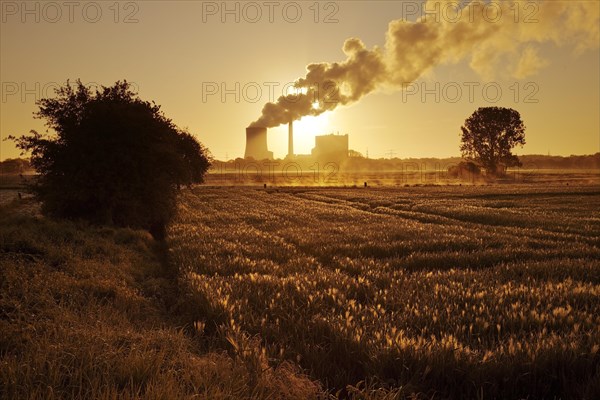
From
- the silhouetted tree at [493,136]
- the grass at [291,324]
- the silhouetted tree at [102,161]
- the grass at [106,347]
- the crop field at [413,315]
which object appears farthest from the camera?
the silhouetted tree at [493,136]

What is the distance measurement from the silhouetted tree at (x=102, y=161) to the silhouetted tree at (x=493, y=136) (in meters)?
86.3

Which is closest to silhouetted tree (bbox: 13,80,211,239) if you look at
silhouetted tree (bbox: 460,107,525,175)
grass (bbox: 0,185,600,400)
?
grass (bbox: 0,185,600,400)

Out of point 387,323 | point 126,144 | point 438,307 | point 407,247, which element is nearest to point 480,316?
A: point 438,307

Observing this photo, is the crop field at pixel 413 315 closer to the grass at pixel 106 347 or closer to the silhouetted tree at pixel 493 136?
the grass at pixel 106 347

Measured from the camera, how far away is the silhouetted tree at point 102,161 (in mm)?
21500

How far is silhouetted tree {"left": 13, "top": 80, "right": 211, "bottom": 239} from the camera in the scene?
70.5ft

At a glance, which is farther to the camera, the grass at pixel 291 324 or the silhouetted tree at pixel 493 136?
the silhouetted tree at pixel 493 136

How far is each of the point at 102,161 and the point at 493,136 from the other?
91468 mm

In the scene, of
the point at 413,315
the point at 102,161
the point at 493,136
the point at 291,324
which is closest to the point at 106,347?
the point at 291,324

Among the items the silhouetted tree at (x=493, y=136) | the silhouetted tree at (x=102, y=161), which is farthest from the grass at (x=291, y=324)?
the silhouetted tree at (x=493, y=136)

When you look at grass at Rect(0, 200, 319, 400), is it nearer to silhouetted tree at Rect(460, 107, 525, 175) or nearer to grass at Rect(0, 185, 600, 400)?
grass at Rect(0, 185, 600, 400)

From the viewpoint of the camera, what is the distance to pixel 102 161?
21531 mm

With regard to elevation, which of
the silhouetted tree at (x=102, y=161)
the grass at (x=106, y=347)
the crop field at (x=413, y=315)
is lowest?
the crop field at (x=413, y=315)

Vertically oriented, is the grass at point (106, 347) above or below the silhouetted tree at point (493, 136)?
below
